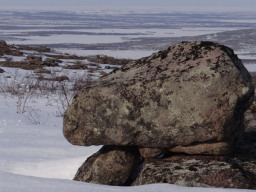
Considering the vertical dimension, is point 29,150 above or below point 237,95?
below

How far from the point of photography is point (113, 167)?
5348 mm

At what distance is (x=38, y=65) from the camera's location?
2170cm

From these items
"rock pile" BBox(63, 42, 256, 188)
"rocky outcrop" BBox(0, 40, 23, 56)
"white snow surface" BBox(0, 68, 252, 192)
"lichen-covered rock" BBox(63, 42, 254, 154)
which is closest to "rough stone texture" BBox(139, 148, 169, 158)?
"rock pile" BBox(63, 42, 256, 188)

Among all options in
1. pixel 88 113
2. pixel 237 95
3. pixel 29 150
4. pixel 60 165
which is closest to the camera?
pixel 237 95

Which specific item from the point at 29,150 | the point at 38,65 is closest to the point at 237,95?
the point at 29,150

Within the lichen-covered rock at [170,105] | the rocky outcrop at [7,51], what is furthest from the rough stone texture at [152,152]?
the rocky outcrop at [7,51]

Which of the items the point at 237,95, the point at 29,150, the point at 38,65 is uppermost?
the point at 237,95

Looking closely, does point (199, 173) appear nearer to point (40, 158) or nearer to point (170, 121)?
point (170, 121)

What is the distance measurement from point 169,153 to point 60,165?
124 cm

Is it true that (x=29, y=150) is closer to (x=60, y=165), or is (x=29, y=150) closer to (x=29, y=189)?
(x=60, y=165)

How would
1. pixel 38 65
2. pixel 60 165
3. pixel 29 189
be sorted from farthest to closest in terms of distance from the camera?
pixel 38 65, pixel 60 165, pixel 29 189

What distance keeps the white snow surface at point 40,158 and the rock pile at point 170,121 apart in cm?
46

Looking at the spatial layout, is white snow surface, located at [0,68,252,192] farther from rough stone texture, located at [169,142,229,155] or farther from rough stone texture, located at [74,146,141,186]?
rough stone texture, located at [169,142,229,155]

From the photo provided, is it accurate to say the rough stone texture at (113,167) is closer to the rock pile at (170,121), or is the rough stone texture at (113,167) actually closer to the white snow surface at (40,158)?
the rock pile at (170,121)
